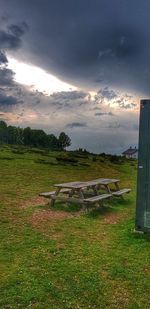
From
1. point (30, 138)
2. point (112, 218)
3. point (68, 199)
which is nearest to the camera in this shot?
point (112, 218)

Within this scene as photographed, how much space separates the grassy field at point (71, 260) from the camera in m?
5.65

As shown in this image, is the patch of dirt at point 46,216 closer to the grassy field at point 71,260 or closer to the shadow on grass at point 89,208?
the grassy field at point 71,260

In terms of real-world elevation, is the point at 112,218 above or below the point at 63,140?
below

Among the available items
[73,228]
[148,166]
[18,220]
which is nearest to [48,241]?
[73,228]

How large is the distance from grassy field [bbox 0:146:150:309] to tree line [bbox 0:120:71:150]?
330 feet

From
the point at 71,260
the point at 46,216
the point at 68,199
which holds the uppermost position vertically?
the point at 68,199

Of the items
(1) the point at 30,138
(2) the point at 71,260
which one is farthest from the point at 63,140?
(2) the point at 71,260

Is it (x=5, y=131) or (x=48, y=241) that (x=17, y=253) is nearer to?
(x=48, y=241)

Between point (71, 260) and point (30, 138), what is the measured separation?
107693mm

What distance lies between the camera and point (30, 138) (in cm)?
11388

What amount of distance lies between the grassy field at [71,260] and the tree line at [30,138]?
10044 centimetres

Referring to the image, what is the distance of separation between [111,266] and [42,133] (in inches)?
4312

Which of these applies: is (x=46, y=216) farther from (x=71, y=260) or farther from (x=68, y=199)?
(x=71, y=260)

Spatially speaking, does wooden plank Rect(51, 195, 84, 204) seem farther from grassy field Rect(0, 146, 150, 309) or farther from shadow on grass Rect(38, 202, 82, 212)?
grassy field Rect(0, 146, 150, 309)
